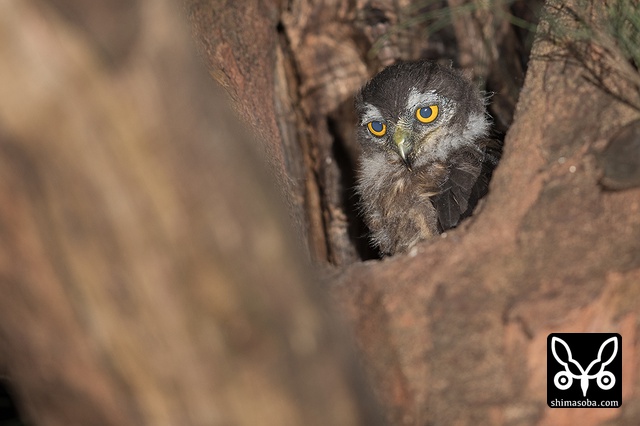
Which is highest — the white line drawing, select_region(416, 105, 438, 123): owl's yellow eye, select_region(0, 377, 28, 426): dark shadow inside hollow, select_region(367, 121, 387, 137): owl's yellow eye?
select_region(416, 105, 438, 123): owl's yellow eye

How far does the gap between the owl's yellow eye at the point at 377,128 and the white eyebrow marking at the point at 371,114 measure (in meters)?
0.03

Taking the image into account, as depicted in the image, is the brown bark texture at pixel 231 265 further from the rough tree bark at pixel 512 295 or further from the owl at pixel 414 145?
the owl at pixel 414 145

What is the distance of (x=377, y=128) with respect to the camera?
4926 millimetres

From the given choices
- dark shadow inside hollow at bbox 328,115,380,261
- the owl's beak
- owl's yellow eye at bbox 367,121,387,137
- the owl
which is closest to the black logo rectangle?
the owl

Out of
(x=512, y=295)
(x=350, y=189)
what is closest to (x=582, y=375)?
(x=512, y=295)

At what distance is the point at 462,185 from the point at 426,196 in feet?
0.87

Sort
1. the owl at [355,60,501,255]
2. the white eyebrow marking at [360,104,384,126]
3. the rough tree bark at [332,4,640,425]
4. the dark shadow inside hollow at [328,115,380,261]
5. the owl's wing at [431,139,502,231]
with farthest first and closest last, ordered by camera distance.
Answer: the dark shadow inside hollow at [328,115,380,261], the white eyebrow marking at [360,104,384,126], the owl at [355,60,501,255], the owl's wing at [431,139,502,231], the rough tree bark at [332,4,640,425]

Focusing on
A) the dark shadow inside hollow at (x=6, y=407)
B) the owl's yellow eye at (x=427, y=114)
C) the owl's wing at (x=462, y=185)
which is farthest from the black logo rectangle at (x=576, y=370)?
the dark shadow inside hollow at (x=6, y=407)

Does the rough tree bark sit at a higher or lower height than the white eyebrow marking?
lower

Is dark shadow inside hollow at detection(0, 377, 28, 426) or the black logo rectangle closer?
the black logo rectangle

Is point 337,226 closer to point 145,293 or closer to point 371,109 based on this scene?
point 371,109

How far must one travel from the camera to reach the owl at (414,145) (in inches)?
169

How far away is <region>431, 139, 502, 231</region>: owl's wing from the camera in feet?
13.0

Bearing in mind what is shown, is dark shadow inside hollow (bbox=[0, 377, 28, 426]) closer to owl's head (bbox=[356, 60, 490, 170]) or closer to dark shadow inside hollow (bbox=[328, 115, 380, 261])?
dark shadow inside hollow (bbox=[328, 115, 380, 261])
